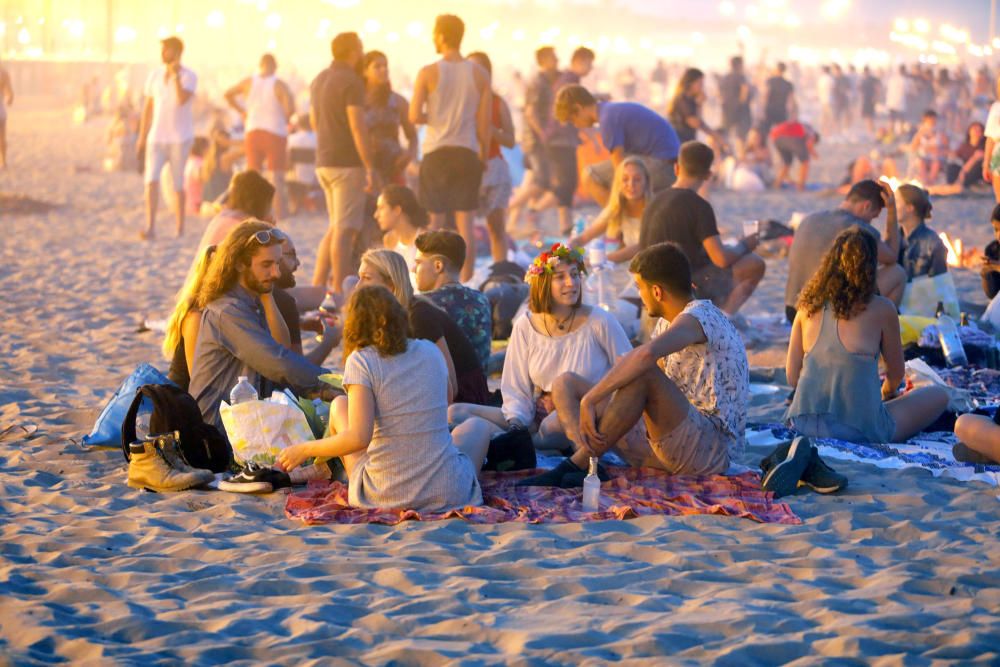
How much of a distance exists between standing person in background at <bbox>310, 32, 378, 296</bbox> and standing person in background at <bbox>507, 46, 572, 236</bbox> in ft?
12.2

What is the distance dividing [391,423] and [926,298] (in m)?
4.46

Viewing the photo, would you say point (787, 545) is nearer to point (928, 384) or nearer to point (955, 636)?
point (955, 636)

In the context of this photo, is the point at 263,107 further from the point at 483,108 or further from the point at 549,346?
the point at 549,346

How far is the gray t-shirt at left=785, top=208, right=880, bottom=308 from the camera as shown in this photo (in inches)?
307

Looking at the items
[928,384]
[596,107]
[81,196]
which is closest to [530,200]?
[596,107]

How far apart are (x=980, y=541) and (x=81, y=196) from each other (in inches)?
557

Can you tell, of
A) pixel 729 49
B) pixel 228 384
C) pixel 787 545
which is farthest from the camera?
pixel 729 49

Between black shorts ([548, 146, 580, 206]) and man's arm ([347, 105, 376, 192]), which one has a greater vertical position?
man's arm ([347, 105, 376, 192])

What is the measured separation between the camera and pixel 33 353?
8086 mm

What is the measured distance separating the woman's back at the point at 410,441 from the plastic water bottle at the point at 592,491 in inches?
15.5

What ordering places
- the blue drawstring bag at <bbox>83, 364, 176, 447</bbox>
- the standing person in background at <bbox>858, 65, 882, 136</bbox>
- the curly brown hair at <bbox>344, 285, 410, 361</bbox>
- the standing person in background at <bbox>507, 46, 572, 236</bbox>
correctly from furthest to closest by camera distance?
the standing person in background at <bbox>858, 65, 882, 136</bbox>
the standing person in background at <bbox>507, 46, 572, 236</bbox>
the blue drawstring bag at <bbox>83, 364, 176, 447</bbox>
the curly brown hair at <bbox>344, 285, 410, 361</bbox>

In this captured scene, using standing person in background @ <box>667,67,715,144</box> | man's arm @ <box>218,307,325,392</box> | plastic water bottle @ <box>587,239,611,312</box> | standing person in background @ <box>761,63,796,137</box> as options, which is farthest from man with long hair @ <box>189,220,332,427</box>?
standing person in background @ <box>761,63,796,137</box>

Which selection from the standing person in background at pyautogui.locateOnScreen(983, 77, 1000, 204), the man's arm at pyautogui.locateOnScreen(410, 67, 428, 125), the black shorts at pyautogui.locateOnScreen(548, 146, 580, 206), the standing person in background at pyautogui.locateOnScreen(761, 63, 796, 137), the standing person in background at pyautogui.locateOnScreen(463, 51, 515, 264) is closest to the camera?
the man's arm at pyautogui.locateOnScreen(410, 67, 428, 125)

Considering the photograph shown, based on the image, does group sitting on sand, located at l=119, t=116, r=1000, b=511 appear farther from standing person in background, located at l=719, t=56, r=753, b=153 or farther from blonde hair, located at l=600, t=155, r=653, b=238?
standing person in background, located at l=719, t=56, r=753, b=153
